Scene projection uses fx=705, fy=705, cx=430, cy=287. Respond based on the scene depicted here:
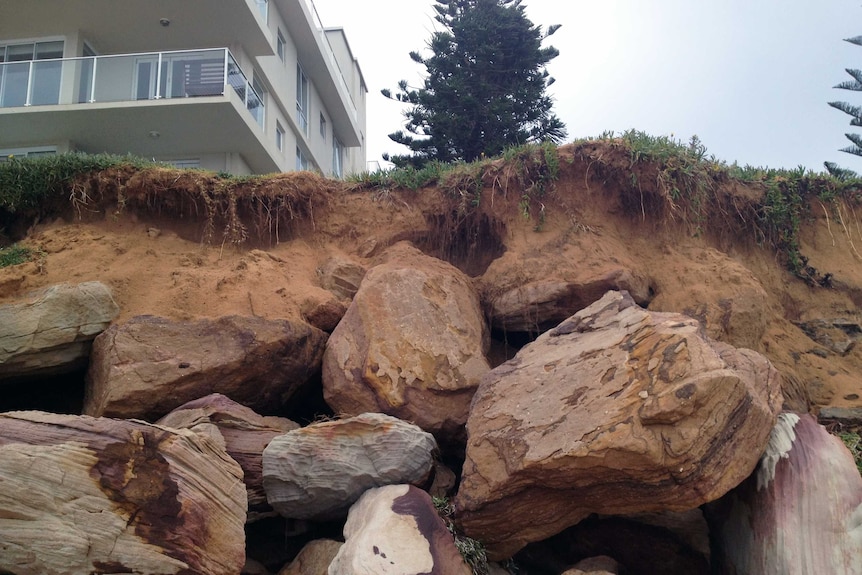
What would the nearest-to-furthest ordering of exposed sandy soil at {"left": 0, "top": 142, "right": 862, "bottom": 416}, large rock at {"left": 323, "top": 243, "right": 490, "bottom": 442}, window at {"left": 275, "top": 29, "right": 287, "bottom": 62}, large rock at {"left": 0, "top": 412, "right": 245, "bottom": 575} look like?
large rock at {"left": 0, "top": 412, "right": 245, "bottom": 575} < large rock at {"left": 323, "top": 243, "right": 490, "bottom": 442} < exposed sandy soil at {"left": 0, "top": 142, "right": 862, "bottom": 416} < window at {"left": 275, "top": 29, "right": 287, "bottom": 62}

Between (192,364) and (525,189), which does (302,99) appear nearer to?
(525,189)

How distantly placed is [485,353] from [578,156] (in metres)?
2.63

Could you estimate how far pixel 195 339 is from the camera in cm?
611

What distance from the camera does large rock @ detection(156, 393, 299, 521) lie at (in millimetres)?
4914

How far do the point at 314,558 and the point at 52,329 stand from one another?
323cm

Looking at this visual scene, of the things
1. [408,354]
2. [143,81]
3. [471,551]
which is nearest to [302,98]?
Answer: [143,81]

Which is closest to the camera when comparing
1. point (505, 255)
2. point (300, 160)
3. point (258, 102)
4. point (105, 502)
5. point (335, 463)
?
point (105, 502)

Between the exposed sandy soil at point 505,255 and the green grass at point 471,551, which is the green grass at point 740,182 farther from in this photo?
the green grass at point 471,551

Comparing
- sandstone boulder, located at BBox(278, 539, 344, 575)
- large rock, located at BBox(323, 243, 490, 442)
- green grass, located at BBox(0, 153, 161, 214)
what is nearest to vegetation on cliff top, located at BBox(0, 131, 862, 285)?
green grass, located at BBox(0, 153, 161, 214)

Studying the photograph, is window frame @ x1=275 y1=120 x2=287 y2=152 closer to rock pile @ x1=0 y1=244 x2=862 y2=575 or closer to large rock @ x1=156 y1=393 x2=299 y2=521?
rock pile @ x1=0 y1=244 x2=862 y2=575

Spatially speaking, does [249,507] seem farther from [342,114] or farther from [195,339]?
[342,114]

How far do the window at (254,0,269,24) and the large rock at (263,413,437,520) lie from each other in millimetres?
13061

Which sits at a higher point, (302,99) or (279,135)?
(302,99)

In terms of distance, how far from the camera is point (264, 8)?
16.5 meters
